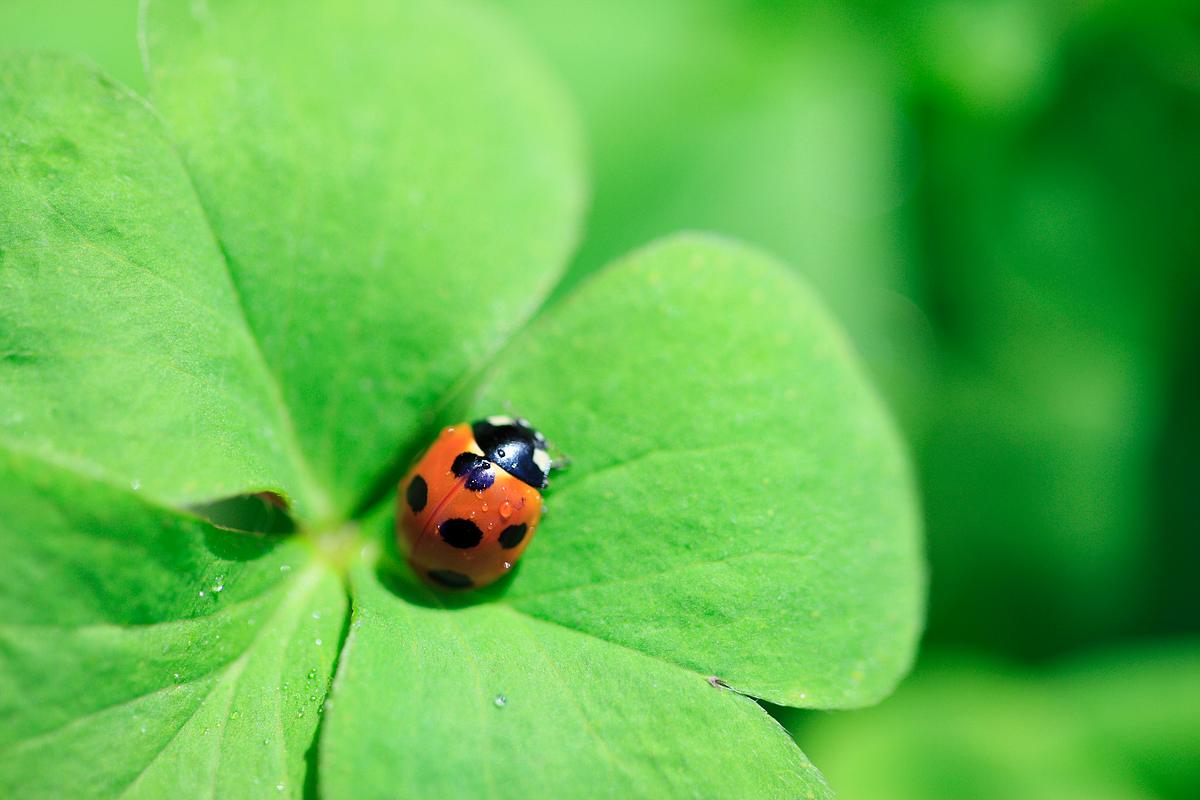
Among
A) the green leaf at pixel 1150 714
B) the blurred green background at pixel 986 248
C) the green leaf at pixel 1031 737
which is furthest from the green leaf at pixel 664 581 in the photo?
the green leaf at pixel 1150 714

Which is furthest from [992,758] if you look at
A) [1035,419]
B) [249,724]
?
[249,724]

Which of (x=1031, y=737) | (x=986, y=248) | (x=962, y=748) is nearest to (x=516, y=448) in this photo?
(x=962, y=748)

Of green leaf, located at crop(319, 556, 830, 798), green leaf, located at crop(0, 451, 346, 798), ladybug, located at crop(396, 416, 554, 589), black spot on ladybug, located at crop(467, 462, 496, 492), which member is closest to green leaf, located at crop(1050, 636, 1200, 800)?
green leaf, located at crop(319, 556, 830, 798)

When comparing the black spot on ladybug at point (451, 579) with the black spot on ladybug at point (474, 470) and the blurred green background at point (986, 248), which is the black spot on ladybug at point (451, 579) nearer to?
the black spot on ladybug at point (474, 470)

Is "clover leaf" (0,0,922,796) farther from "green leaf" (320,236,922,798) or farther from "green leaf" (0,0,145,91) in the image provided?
"green leaf" (0,0,145,91)

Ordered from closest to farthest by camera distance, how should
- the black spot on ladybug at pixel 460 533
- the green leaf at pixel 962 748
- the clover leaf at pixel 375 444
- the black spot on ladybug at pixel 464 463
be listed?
the clover leaf at pixel 375 444 → the black spot on ladybug at pixel 460 533 → the black spot on ladybug at pixel 464 463 → the green leaf at pixel 962 748

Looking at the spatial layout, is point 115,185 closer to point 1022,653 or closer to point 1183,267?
point 1022,653
